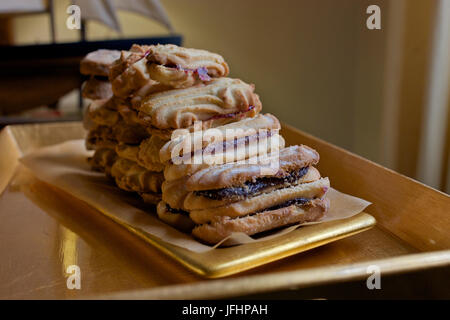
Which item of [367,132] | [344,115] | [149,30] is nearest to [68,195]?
[367,132]

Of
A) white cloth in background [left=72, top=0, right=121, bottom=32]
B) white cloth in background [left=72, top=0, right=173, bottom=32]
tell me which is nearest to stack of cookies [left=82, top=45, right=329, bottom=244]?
white cloth in background [left=72, top=0, right=173, bottom=32]

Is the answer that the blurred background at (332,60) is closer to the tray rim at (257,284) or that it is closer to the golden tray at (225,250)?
the golden tray at (225,250)

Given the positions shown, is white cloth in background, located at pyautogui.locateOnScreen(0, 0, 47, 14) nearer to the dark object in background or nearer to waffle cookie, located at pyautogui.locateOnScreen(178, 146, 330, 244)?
the dark object in background

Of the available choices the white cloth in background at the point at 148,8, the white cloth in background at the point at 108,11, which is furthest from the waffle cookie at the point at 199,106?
the white cloth in background at the point at 108,11

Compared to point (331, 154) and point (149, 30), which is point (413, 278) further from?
point (149, 30)

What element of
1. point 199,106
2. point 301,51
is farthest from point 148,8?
point 199,106

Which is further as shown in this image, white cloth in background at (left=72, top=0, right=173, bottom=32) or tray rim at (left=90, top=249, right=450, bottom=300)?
white cloth in background at (left=72, top=0, right=173, bottom=32)
